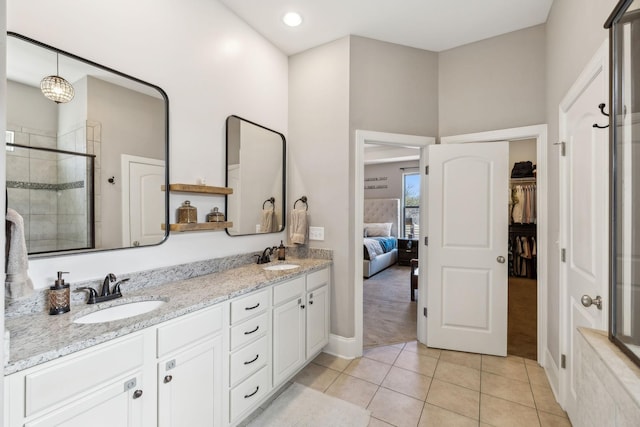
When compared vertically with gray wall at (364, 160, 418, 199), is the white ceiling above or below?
above

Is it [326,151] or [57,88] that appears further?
[326,151]

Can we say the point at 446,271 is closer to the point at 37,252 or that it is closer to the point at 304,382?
Answer: the point at 304,382

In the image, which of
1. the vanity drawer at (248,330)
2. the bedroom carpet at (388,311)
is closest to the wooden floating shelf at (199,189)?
the vanity drawer at (248,330)

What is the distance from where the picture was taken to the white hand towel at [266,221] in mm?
2703

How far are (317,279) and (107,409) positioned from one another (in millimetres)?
1622

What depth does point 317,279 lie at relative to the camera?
2.51 metres

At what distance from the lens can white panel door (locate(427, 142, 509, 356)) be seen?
8.73 ft

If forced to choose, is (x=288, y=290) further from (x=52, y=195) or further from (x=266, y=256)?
(x=52, y=195)

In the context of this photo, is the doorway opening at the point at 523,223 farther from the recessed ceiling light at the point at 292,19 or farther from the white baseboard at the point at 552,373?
the recessed ceiling light at the point at 292,19

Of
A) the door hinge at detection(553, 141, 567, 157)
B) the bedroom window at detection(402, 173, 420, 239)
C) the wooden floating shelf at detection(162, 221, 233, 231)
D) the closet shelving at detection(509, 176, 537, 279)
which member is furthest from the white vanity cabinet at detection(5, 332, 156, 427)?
the bedroom window at detection(402, 173, 420, 239)

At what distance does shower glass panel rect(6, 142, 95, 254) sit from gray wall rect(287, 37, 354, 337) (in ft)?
5.77

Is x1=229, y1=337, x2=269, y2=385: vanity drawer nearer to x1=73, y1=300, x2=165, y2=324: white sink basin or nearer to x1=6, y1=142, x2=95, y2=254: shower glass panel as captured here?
x1=73, y1=300, x2=165, y2=324: white sink basin

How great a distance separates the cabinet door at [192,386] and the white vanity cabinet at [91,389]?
0.06m

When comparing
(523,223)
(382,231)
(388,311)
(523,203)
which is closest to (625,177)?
(388,311)
